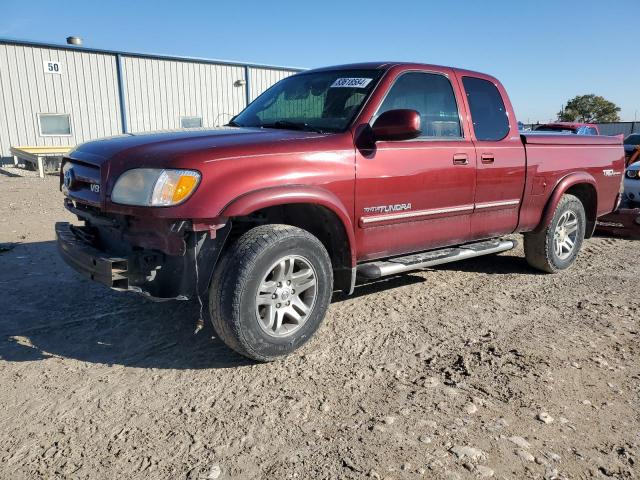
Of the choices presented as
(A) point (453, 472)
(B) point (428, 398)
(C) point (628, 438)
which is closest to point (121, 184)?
(B) point (428, 398)

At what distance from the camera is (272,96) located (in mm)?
4645

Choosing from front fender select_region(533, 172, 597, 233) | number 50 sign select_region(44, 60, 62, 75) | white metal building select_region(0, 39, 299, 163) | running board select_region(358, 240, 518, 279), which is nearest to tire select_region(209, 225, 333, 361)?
running board select_region(358, 240, 518, 279)

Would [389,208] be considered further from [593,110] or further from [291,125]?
[593,110]

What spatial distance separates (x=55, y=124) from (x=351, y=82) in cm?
1603

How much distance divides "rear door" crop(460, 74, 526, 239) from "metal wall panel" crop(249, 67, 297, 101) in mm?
17440

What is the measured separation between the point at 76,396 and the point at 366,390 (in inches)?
64.9

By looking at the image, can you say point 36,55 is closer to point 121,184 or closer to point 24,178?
point 24,178

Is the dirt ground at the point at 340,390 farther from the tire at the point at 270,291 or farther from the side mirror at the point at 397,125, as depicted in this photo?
the side mirror at the point at 397,125

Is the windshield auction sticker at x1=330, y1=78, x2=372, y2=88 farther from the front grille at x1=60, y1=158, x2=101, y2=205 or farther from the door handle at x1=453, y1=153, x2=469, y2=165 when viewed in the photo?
the front grille at x1=60, y1=158, x2=101, y2=205

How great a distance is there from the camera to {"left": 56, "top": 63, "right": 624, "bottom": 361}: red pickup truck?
9.89 ft

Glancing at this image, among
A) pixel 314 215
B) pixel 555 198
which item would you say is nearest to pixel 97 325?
pixel 314 215

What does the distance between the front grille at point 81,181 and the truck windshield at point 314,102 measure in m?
1.41

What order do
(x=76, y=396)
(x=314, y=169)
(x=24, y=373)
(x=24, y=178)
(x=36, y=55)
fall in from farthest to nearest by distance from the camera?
(x=36, y=55) < (x=24, y=178) < (x=314, y=169) < (x=24, y=373) < (x=76, y=396)

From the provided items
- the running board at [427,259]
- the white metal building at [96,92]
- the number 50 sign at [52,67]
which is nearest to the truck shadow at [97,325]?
the running board at [427,259]
